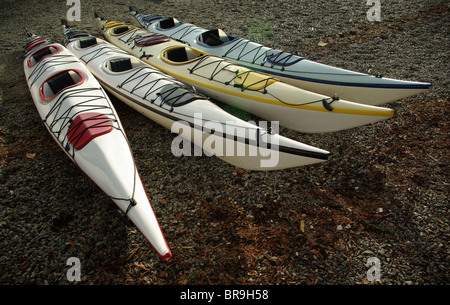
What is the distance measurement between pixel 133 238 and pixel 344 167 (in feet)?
10.2

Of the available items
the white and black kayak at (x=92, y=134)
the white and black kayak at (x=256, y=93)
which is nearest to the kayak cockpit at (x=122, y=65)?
the white and black kayak at (x=256, y=93)

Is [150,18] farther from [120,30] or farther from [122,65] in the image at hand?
[122,65]

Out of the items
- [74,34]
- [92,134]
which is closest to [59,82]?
[92,134]

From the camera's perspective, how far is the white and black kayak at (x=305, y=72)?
4180 mm

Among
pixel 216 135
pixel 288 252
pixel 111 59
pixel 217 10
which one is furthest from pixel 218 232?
pixel 217 10

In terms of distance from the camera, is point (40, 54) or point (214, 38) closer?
point (40, 54)

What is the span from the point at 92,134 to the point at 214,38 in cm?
376

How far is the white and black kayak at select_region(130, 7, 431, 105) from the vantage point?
4.18 m

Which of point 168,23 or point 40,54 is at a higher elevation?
point 168,23

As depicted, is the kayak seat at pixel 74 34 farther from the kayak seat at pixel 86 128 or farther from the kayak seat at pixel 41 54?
the kayak seat at pixel 86 128

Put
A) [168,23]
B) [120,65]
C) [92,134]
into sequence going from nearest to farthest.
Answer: [92,134]
[120,65]
[168,23]

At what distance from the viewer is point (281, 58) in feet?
17.0

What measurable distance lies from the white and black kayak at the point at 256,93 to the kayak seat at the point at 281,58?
0.68 meters

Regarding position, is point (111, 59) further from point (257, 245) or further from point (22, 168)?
point (257, 245)
